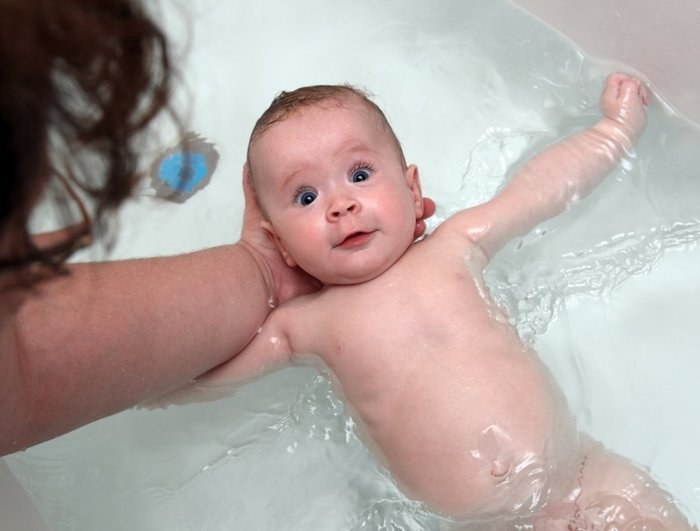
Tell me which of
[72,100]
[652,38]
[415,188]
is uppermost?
[72,100]

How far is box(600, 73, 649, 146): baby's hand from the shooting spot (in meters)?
1.31

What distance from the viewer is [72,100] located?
1.60ft

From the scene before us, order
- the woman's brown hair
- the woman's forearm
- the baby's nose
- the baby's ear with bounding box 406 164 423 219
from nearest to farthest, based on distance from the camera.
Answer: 1. the woman's brown hair
2. the woman's forearm
3. the baby's nose
4. the baby's ear with bounding box 406 164 423 219

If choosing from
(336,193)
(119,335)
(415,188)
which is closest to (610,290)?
(415,188)

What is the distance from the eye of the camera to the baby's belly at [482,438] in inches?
39.6

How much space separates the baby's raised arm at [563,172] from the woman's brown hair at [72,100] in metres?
0.68

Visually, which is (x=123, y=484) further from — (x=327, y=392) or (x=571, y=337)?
(x=571, y=337)

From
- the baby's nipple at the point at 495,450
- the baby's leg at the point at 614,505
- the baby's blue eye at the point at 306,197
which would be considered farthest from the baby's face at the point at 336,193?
the baby's leg at the point at 614,505

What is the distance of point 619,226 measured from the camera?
1351 mm

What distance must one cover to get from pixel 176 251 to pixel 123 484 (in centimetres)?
43

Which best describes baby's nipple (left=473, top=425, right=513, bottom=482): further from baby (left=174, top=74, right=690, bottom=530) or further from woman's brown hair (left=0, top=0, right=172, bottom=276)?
woman's brown hair (left=0, top=0, right=172, bottom=276)

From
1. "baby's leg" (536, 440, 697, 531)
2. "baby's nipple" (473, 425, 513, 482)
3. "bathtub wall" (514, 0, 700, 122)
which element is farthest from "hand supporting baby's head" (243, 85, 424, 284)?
"bathtub wall" (514, 0, 700, 122)

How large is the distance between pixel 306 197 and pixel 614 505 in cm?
52

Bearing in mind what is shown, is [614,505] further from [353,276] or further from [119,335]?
[119,335]
